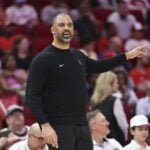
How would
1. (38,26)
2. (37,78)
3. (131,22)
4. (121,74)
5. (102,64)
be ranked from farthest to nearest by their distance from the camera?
(131,22) < (38,26) < (121,74) < (102,64) < (37,78)

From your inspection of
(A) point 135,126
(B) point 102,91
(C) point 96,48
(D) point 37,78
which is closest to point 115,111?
(B) point 102,91

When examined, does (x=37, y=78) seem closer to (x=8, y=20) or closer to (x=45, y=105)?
(x=45, y=105)

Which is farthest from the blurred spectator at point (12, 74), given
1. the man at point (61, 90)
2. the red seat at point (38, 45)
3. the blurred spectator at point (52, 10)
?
the man at point (61, 90)

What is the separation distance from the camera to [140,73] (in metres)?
11.3

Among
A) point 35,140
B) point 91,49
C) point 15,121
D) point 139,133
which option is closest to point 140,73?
point 91,49

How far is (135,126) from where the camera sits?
687cm

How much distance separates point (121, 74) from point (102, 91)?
1.61 meters

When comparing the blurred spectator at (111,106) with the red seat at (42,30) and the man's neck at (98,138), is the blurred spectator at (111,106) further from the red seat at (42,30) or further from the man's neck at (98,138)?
the red seat at (42,30)

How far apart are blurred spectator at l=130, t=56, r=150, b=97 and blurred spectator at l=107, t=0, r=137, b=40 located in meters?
1.37

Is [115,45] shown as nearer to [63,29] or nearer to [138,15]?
[138,15]

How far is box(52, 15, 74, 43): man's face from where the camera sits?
16.3 ft

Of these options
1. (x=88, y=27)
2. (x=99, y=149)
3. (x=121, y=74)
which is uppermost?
(x=88, y=27)

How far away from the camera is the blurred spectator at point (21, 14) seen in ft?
39.5

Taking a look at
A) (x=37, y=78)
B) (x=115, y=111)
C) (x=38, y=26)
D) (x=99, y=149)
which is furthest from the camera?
(x=38, y=26)
